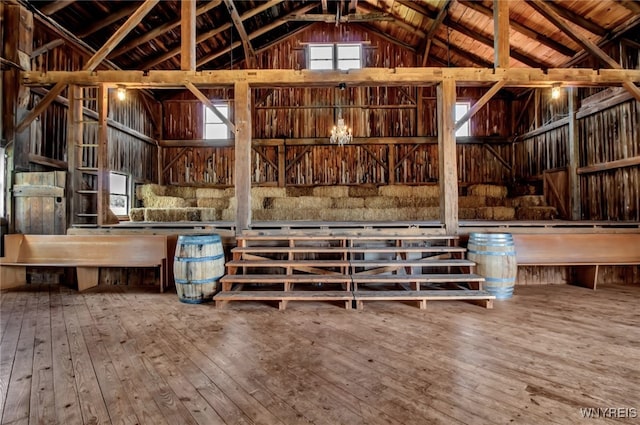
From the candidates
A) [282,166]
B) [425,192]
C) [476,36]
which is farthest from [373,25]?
[425,192]

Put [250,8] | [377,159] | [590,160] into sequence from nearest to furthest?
1. [590,160]
2. [250,8]
3. [377,159]

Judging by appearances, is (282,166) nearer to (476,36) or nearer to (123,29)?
(123,29)

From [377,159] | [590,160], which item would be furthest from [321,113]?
[590,160]

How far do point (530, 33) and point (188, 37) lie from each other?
26.3ft

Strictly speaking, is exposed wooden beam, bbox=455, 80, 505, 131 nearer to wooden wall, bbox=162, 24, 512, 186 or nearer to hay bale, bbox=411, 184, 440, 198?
hay bale, bbox=411, 184, 440, 198

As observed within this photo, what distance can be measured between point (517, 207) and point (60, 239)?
11.3m

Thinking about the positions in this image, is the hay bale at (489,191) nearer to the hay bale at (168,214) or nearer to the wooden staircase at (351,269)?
the wooden staircase at (351,269)

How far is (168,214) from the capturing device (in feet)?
26.9

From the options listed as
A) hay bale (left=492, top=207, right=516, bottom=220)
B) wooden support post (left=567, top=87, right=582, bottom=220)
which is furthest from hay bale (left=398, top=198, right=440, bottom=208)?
wooden support post (left=567, top=87, right=582, bottom=220)

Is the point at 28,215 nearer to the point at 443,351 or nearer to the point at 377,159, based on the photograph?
the point at 443,351

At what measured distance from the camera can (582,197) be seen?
7785 mm

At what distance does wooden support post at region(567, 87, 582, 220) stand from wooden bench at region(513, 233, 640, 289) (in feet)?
10.1

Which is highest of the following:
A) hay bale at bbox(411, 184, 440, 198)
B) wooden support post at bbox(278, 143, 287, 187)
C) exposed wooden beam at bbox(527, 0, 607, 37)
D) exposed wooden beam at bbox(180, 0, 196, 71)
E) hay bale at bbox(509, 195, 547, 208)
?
exposed wooden beam at bbox(527, 0, 607, 37)

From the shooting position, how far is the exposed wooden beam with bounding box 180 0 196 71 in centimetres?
525
